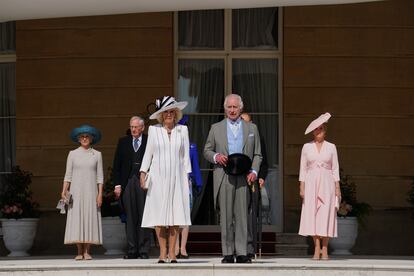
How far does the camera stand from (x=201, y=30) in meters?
17.8

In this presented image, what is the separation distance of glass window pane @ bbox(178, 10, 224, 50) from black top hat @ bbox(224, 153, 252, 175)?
217 inches

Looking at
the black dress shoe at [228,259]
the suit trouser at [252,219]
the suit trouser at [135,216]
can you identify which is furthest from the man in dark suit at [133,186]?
the black dress shoe at [228,259]

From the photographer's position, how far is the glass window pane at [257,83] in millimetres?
17719

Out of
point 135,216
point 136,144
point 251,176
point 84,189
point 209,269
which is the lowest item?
point 209,269

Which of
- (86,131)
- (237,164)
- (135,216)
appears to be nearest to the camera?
(237,164)

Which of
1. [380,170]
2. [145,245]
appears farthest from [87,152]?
[380,170]

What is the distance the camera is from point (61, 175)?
17.5 meters

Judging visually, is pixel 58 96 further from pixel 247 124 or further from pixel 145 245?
pixel 247 124

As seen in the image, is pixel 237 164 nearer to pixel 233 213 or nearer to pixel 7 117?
pixel 233 213

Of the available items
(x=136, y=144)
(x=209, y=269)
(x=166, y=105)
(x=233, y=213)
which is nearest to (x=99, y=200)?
(x=136, y=144)

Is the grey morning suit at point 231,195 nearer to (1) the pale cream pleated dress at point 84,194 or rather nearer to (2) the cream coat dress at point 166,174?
(2) the cream coat dress at point 166,174

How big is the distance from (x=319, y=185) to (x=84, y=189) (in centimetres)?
277

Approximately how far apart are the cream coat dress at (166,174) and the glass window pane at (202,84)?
17.0ft

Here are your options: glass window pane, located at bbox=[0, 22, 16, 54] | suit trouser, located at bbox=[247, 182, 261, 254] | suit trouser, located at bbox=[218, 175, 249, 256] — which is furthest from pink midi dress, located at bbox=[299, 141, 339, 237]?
glass window pane, located at bbox=[0, 22, 16, 54]
